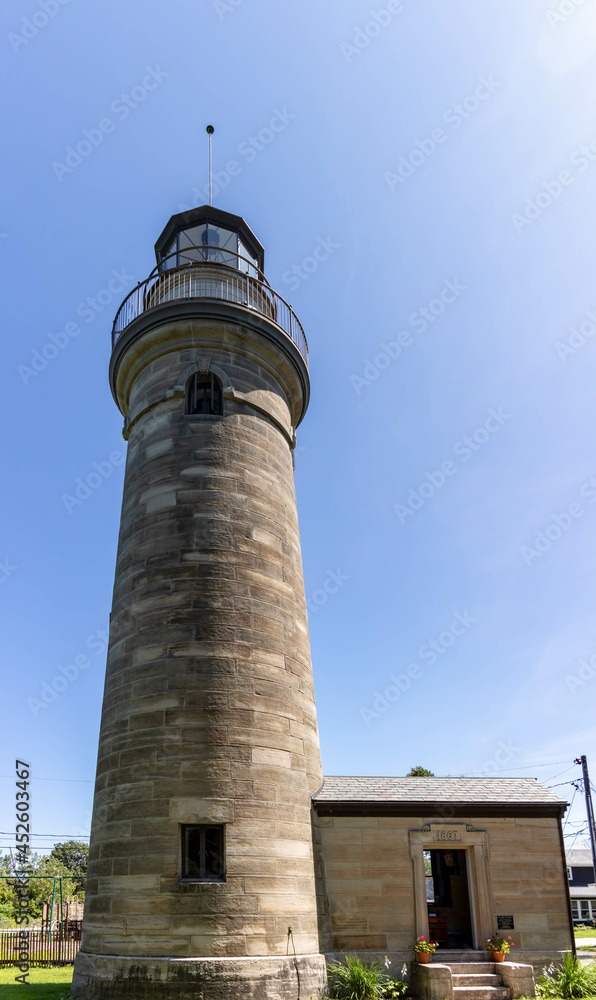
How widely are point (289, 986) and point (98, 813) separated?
12.4ft

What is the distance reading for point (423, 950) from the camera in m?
11.2

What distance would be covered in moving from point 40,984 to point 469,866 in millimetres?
8691

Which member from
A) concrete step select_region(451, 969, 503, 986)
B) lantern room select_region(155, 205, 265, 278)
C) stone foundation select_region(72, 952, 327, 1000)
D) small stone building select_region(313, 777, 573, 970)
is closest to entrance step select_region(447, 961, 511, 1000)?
concrete step select_region(451, 969, 503, 986)

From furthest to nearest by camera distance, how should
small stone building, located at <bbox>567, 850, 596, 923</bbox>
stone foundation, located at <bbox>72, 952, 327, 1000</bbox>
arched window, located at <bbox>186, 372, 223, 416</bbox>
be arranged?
small stone building, located at <bbox>567, 850, 596, 923</bbox> < arched window, located at <bbox>186, 372, 223, 416</bbox> < stone foundation, located at <bbox>72, 952, 327, 1000</bbox>

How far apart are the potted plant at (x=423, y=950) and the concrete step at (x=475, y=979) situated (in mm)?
476

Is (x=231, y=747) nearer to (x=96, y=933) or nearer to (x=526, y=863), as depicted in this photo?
(x=96, y=933)

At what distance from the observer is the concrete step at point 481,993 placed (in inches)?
427

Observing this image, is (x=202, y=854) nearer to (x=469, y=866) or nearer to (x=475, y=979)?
(x=475, y=979)

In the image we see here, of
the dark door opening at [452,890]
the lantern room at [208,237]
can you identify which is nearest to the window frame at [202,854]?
the dark door opening at [452,890]

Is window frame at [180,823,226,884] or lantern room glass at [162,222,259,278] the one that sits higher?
lantern room glass at [162,222,259,278]

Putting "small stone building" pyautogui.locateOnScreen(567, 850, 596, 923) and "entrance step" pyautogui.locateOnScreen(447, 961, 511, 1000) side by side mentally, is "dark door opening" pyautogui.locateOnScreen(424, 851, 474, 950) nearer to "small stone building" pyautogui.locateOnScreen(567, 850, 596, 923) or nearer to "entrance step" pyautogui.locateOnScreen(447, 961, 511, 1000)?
"entrance step" pyautogui.locateOnScreen(447, 961, 511, 1000)

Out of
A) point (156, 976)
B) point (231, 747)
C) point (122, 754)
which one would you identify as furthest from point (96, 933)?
point (231, 747)

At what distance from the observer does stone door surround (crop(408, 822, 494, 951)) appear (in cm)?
1184

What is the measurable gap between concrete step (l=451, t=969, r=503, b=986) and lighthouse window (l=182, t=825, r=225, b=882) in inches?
179
